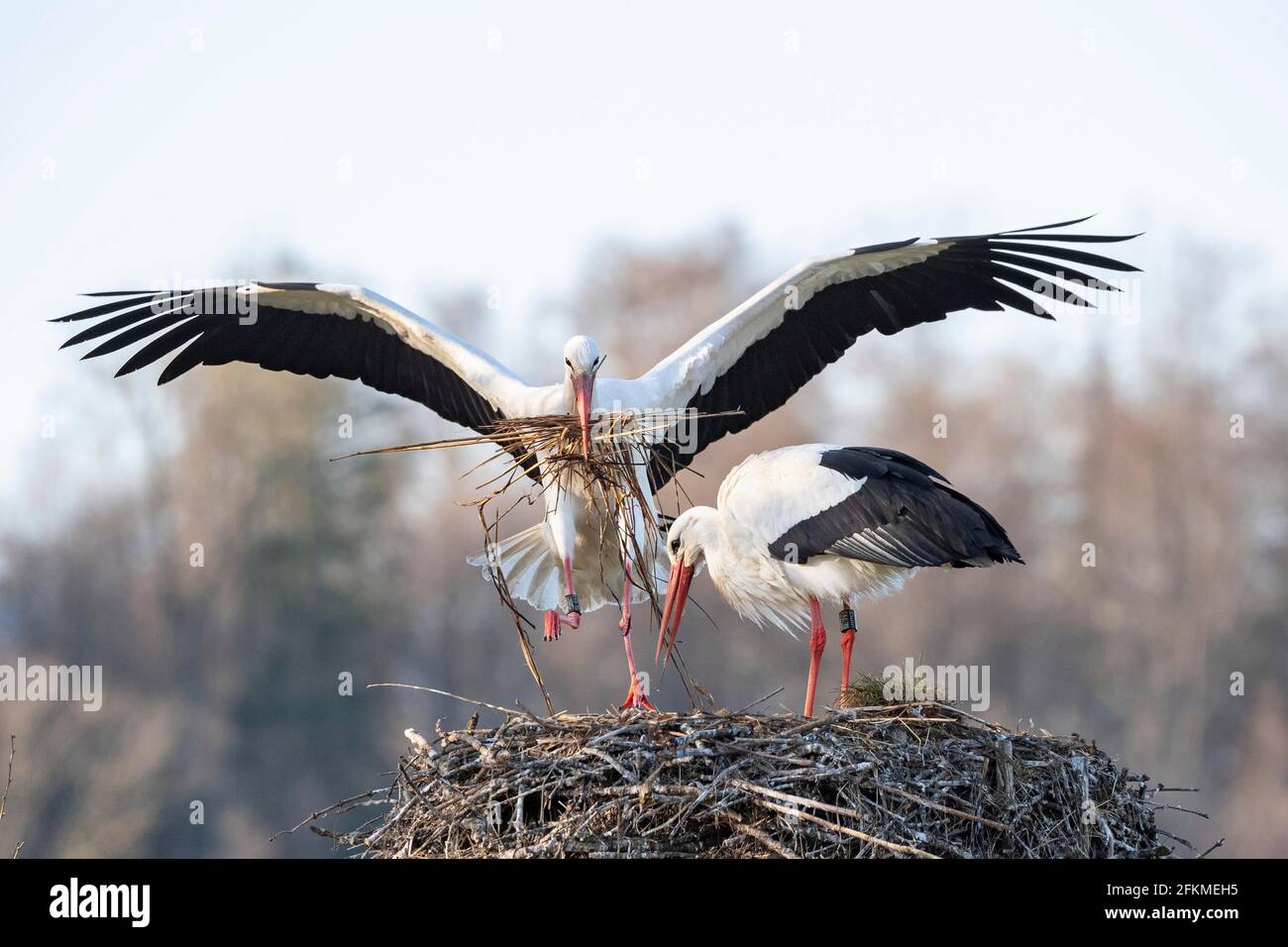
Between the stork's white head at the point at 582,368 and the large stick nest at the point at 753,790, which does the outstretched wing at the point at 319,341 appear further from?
the large stick nest at the point at 753,790

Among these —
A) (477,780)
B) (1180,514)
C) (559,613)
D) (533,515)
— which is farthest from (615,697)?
(477,780)

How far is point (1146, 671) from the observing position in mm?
31047

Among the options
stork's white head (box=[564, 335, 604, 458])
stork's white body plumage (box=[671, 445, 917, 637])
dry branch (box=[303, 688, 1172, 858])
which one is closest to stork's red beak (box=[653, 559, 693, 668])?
stork's white body plumage (box=[671, 445, 917, 637])

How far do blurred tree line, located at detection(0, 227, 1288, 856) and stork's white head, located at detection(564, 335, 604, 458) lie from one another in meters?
19.5

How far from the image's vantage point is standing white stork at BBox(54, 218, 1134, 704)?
8562 millimetres

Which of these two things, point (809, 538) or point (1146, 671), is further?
point (1146, 671)

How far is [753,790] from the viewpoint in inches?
234

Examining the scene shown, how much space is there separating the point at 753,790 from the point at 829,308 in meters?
3.74

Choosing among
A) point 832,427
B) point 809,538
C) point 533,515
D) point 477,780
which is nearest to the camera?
point 477,780

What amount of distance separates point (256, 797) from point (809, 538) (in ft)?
89.0

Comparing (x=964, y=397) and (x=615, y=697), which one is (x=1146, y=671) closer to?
(x=964, y=397)

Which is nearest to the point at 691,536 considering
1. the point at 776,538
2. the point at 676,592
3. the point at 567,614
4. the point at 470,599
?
the point at 676,592

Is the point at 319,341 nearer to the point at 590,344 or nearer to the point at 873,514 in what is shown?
the point at 590,344
